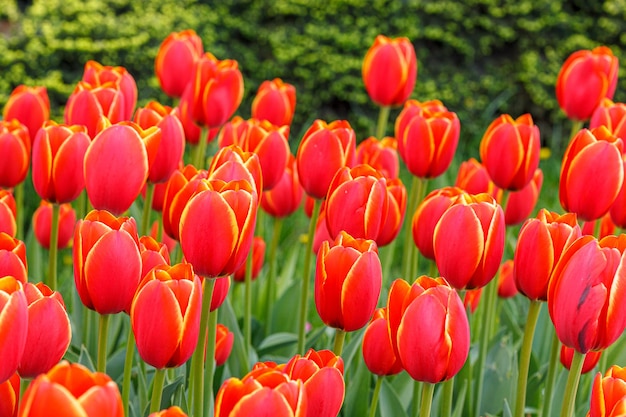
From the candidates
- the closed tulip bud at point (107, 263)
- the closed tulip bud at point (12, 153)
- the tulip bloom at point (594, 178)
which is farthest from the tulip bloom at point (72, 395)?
the closed tulip bud at point (12, 153)

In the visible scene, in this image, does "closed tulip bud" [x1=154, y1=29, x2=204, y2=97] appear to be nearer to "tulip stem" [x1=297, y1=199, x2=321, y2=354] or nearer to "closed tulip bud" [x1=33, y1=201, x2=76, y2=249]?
"closed tulip bud" [x1=33, y1=201, x2=76, y2=249]

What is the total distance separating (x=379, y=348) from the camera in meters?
1.51

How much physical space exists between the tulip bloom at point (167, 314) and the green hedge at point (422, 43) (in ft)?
12.9

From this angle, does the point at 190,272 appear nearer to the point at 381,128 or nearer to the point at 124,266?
the point at 124,266

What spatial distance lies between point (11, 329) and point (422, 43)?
15.9 feet

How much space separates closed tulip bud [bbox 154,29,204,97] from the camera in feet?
7.88

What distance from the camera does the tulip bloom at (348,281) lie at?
133 cm

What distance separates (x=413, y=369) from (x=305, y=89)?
4362mm

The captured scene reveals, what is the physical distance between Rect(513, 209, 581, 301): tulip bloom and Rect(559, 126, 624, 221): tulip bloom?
0.73 feet

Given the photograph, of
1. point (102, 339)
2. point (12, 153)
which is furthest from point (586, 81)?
point (102, 339)

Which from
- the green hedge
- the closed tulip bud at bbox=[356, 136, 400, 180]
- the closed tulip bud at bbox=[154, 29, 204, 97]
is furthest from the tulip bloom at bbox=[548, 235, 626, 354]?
the green hedge

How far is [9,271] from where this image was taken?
125 centimetres

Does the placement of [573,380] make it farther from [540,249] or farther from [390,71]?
[390,71]

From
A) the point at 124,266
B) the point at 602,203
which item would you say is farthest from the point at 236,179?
the point at 602,203
